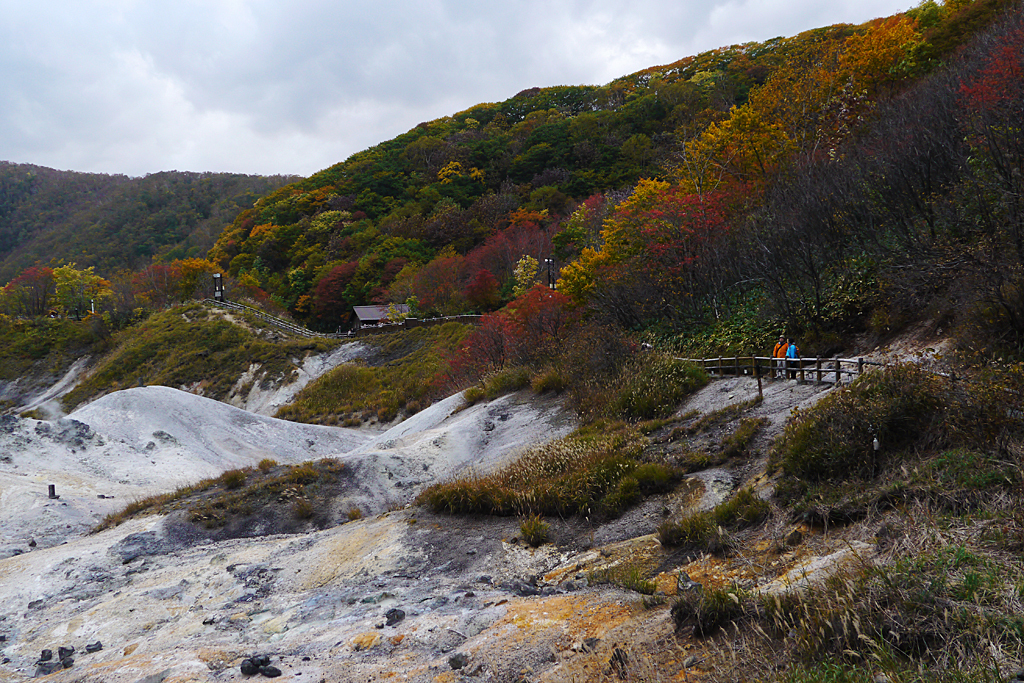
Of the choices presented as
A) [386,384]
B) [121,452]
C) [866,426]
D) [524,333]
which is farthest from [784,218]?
[386,384]

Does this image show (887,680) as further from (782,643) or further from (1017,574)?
(1017,574)

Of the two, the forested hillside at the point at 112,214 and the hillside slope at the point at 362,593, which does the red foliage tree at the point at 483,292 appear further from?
the forested hillside at the point at 112,214

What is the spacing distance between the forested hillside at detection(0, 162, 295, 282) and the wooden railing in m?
93.5

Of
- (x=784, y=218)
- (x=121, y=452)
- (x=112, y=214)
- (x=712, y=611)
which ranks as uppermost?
(x=112, y=214)

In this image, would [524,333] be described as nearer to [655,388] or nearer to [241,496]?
[655,388]

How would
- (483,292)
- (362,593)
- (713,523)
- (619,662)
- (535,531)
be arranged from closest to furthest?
(619,662) < (713,523) < (362,593) < (535,531) < (483,292)

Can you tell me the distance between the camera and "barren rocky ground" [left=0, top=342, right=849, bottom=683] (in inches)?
234

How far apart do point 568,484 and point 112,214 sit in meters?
127

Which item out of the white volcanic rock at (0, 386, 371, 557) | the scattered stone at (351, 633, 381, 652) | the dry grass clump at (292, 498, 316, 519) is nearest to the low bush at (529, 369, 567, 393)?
the dry grass clump at (292, 498, 316, 519)

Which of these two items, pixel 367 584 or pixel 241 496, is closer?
pixel 367 584

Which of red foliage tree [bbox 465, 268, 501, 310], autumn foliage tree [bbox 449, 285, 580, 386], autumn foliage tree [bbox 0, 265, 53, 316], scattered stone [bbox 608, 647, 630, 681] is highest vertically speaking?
autumn foliage tree [bbox 0, 265, 53, 316]

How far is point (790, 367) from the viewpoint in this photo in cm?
1480

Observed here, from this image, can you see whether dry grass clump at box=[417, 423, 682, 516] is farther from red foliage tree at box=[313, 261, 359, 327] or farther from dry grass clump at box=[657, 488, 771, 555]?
red foliage tree at box=[313, 261, 359, 327]

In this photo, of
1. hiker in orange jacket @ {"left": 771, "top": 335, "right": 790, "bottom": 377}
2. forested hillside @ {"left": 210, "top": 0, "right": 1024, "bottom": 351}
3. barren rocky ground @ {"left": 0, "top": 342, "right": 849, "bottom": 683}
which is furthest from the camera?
forested hillside @ {"left": 210, "top": 0, "right": 1024, "bottom": 351}
